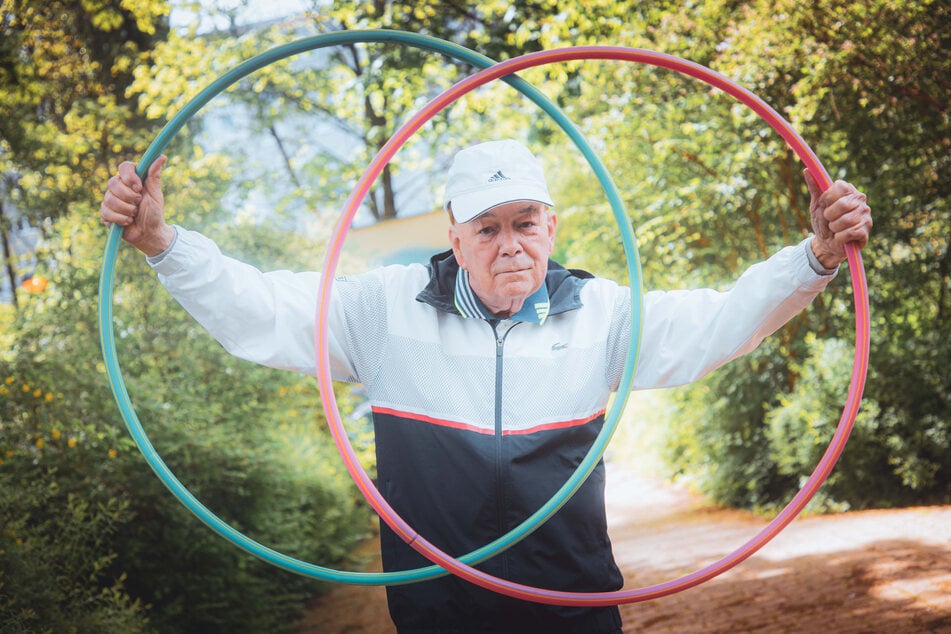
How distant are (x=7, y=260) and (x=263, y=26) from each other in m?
5.84

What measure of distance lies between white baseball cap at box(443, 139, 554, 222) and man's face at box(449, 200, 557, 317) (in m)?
0.04

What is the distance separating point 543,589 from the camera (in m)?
2.88

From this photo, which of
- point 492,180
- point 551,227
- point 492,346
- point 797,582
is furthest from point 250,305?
point 797,582

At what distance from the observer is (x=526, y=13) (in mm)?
10086

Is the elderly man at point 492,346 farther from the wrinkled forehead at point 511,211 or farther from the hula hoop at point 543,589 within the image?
the hula hoop at point 543,589

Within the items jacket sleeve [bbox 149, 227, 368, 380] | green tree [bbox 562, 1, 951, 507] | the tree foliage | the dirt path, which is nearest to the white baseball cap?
jacket sleeve [bbox 149, 227, 368, 380]

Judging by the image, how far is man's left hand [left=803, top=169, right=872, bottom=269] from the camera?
292 cm

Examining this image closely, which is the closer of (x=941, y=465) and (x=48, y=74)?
(x=941, y=465)

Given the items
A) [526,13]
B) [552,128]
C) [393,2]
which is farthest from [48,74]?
[552,128]

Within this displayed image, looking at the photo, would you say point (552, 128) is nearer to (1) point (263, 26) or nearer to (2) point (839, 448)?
(1) point (263, 26)

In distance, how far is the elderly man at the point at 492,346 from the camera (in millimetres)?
2900

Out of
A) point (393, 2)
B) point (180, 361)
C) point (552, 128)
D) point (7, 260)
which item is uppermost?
point (393, 2)

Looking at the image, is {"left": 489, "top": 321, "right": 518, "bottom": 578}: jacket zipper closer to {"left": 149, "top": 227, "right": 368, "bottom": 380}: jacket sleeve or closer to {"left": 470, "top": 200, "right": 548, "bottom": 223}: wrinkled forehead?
{"left": 470, "top": 200, "right": 548, "bottom": 223}: wrinkled forehead

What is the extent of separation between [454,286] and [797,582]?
15.1ft
